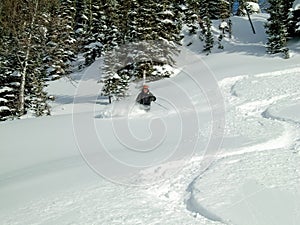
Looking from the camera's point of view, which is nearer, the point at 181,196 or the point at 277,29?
the point at 181,196

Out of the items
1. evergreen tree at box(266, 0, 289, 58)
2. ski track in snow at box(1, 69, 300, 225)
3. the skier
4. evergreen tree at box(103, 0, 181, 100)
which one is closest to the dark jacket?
the skier

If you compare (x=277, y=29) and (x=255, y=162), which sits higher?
(x=277, y=29)

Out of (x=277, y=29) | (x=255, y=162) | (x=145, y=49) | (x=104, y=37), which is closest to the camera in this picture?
(x=255, y=162)

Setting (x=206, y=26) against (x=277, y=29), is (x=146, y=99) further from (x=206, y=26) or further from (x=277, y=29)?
(x=206, y=26)

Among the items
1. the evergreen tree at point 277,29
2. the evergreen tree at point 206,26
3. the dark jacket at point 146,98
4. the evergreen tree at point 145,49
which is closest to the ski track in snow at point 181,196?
the dark jacket at point 146,98

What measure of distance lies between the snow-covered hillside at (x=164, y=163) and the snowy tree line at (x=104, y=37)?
5.46 m

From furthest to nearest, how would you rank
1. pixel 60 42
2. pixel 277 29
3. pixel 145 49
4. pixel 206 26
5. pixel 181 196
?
pixel 206 26 < pixel 145 49 < pixel 277 29 < pixel 60 42 < pixel 181 196

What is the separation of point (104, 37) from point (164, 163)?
27.3 metres


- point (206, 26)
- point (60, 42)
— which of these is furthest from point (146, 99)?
point (206, 26)

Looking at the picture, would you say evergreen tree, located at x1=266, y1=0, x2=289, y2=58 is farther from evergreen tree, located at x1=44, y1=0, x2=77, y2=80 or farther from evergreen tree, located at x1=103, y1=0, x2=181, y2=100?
evergreen tree, located at x1=44, y1=0, x2=77, y2=80

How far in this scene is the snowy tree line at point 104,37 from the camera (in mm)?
15703

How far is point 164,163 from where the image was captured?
7031 millimetres

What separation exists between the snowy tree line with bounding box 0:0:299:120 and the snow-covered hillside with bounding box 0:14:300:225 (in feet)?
17.9

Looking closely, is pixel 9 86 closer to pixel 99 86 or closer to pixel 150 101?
pixel 99 86
